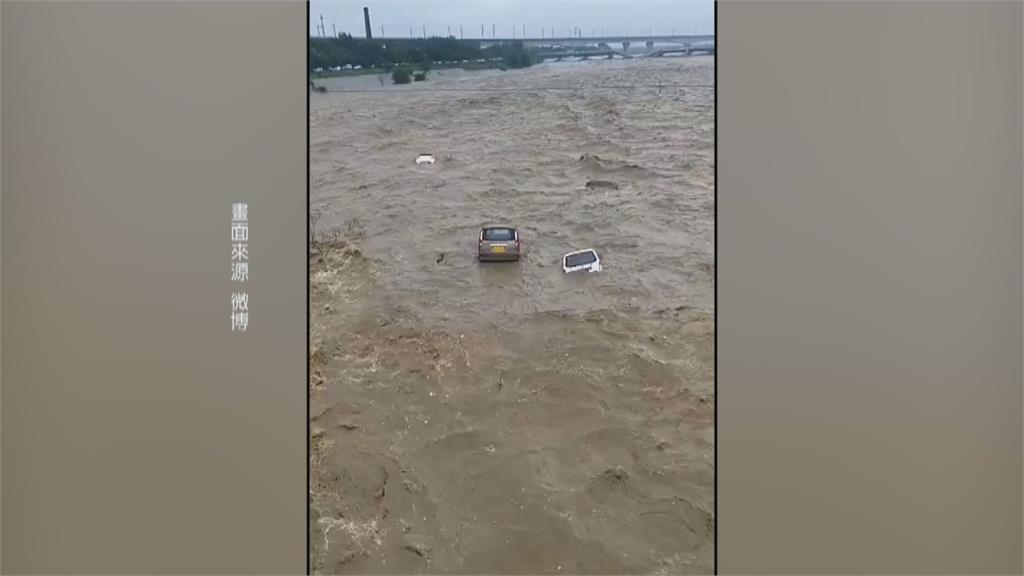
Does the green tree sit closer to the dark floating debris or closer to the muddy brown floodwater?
the muddy brown floodwater

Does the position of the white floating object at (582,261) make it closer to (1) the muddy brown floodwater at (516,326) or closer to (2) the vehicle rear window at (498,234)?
(1) the muddy brown floodwater at (516,326)

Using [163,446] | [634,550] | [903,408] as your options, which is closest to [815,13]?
[903,408]

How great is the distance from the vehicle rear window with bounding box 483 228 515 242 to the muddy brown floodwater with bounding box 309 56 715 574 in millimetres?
35

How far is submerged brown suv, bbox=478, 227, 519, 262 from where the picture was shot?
1.86 m

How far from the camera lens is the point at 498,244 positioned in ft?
6.11

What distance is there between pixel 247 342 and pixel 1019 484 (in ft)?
7.94

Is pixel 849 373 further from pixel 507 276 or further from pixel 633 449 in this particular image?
pixel 507 276

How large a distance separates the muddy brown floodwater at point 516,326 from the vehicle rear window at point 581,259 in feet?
0.10

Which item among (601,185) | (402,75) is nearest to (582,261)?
(601,185)

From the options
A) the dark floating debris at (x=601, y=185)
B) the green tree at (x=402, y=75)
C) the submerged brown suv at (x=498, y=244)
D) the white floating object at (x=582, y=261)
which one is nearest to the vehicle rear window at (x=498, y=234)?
the submerged brown suv at (x=498, y=244)

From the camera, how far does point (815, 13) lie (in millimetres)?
1777

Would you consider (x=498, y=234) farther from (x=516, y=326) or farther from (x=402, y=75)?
(x=402, y=75)

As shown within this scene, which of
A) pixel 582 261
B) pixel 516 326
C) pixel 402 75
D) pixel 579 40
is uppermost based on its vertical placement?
pixel 579 40

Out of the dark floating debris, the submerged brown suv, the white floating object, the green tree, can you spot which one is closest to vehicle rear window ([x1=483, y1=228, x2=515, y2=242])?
the submerged brown suv
